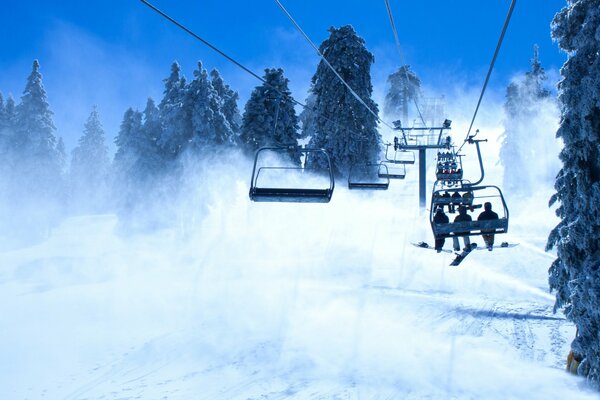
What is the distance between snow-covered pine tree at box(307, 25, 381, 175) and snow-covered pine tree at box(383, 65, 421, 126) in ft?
60.7

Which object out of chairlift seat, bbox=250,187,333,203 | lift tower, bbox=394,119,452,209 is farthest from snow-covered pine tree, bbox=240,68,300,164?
chairlift seat, bbox=250,187,333,203

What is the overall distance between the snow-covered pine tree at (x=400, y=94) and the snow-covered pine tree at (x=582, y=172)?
117 ft

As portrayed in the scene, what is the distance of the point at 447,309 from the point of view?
870 inches

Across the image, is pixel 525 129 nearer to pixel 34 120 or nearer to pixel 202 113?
pixel 202 113

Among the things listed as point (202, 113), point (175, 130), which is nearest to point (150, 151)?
point (175, 130)

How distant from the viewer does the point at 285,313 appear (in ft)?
74.4

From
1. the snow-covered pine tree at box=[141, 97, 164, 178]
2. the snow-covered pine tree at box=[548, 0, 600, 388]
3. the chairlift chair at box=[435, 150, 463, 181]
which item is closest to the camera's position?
the snow-covered pine tree at box=[548, 0, 600, 388]

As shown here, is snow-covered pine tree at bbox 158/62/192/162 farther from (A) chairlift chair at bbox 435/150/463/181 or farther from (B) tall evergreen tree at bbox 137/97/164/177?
(A) chairlift chair at bbox 435/150/463/181

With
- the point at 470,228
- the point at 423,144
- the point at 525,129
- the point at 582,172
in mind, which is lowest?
the point at 470,228

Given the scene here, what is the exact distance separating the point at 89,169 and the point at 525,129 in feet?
199

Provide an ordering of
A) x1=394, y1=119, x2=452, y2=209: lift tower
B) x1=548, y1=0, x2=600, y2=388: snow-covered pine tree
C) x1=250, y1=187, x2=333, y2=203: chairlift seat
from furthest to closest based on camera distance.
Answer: x1=394, y1=119, x2=452, y2=209: lift tower < x1=548, y1=0, x2=600, y2=388: snow-covered pine tree < x1=250, y1=187, x2=333, y2=203: chairlift seat

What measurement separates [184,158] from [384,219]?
1720 centimetres

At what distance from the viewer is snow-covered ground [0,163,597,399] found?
15.6 meters

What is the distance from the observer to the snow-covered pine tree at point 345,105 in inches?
1137
